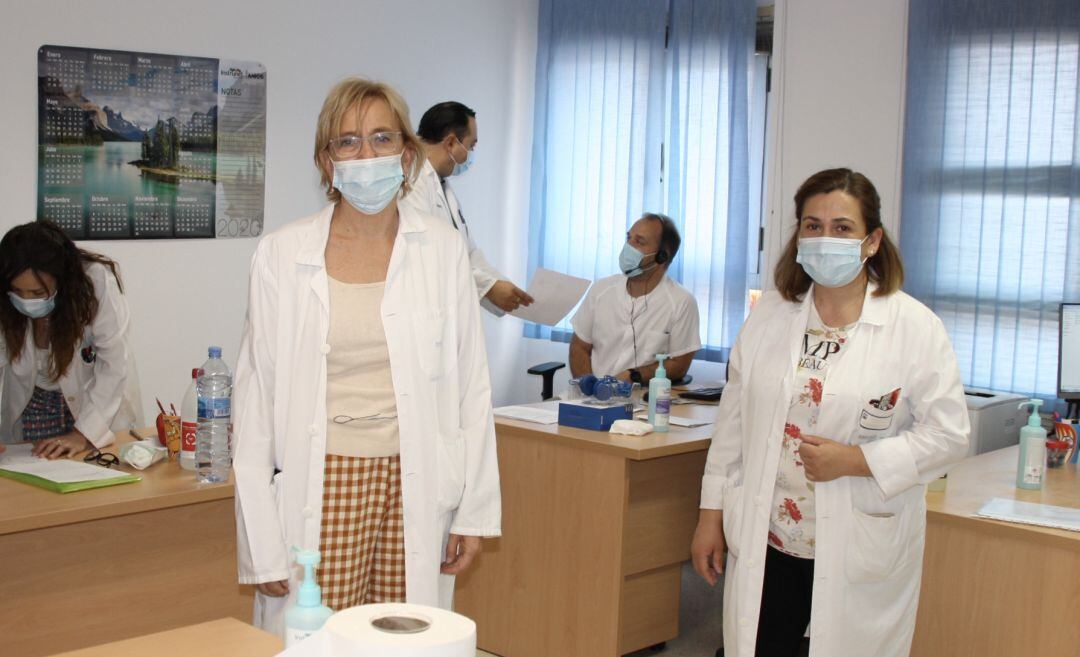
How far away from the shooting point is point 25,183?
14.3 feet

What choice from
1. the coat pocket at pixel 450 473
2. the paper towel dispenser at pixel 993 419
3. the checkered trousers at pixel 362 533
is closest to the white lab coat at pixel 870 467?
the coat pocket at pixel 450 473

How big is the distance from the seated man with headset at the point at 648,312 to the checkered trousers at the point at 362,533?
2.76 meters

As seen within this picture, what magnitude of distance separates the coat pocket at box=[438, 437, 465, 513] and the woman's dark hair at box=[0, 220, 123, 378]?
158cm

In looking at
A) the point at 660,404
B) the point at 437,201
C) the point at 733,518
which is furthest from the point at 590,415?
the point at 733,518

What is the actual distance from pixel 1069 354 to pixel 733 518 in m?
1.94

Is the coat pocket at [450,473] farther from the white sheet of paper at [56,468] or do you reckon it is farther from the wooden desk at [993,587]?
the wooden desk at [993,587]

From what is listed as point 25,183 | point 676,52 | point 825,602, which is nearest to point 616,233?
point 676,52

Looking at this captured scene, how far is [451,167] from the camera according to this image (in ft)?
13.1

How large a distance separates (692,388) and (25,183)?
9.52 ft

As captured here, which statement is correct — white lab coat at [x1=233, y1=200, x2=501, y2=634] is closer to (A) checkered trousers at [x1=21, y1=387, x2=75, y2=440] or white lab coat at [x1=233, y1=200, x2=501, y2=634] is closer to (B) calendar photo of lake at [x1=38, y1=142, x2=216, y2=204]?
(A) checkered trousers at [x1=21, y1=387, x2=75, y2=440]

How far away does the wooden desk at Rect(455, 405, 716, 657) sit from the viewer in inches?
137

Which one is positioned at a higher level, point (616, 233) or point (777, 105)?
point (777, 105)

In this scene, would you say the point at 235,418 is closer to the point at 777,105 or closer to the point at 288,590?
the point at 288,590

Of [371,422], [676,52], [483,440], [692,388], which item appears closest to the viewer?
[371,422]
